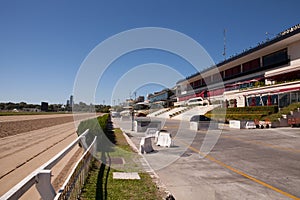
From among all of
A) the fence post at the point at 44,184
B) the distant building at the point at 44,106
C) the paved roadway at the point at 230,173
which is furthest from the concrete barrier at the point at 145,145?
the distant building at the point at 44,106

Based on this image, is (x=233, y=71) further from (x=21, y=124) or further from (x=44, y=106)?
(x=44, y=106)

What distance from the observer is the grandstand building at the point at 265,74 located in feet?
92.1

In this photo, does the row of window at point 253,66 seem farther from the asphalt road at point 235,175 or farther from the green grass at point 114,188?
the green grass at point 114,188

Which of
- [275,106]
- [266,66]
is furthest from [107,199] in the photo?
[266,66]

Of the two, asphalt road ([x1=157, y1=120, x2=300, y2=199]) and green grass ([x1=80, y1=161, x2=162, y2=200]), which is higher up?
asphalt road ([x1=157, y1=120, x2=300, y2=199])

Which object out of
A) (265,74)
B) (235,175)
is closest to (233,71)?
(265,74)

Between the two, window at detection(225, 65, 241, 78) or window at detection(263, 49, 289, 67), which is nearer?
window at detection(263, 49, 289, 67)

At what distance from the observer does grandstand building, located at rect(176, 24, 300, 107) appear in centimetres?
2806

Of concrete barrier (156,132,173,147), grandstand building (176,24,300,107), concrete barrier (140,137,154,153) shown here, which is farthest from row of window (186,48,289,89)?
concrete barrier (140,137,154,153)

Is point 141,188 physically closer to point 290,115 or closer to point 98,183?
point 98,183

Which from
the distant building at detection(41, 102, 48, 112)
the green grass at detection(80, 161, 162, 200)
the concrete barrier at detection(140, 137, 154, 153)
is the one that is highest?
the distant building at detection(41, 102, 48, 112)

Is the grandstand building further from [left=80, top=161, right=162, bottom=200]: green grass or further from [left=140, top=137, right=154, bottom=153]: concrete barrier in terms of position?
[left=80, top=161, right=162, bottom=200]: green grass

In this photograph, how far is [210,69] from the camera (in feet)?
190

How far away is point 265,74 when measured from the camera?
3700 cm
